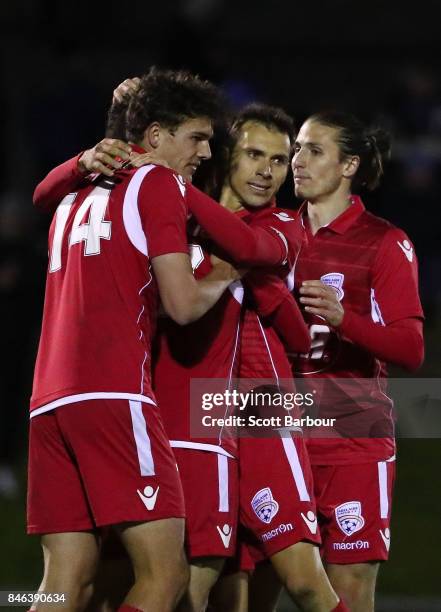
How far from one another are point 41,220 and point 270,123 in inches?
219

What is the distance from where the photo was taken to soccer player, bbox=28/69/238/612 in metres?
3.84

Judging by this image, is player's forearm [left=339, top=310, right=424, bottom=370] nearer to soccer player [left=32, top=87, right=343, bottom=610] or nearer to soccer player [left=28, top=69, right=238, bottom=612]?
soccer player [left=32, top=87, right=343, bottom=610]

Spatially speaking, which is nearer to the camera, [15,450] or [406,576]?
[406,576]

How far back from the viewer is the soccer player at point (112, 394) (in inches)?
151

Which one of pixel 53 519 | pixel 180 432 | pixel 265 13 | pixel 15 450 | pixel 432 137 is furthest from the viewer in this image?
pixel 265 13

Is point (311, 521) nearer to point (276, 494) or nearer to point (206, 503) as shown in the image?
point (276, 494)

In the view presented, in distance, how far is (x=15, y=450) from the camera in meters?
9.64

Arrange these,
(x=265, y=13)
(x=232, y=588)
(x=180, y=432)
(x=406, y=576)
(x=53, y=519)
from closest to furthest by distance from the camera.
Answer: (x=53, y=519) → (x=180, y=432) → (x=232, y=588) → (x=406, y=576) → (x=265, y=13)

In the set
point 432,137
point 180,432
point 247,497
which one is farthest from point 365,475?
point 432,137

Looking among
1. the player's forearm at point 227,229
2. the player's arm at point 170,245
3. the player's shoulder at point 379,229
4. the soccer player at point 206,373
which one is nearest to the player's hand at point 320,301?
the soccer player at point 206,373

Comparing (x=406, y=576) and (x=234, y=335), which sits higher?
(x=234, y=335)

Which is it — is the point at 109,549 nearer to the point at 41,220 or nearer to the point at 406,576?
the point at 406,576

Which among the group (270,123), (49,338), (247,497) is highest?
(270,123)

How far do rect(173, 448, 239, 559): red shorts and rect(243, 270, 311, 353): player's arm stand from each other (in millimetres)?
529
